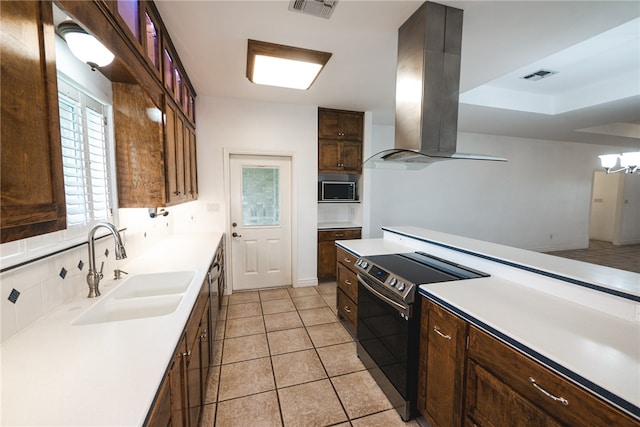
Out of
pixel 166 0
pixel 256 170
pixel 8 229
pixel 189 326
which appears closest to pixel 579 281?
pixel 189 326

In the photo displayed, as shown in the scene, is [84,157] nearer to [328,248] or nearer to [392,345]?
[392,345]

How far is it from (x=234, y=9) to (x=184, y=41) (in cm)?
69

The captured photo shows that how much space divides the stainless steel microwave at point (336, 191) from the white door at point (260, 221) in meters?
0.51

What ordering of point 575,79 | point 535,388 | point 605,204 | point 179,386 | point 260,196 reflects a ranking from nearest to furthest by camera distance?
point 535,388
point 179,386
point 575,79
point 260,196
point 605,204

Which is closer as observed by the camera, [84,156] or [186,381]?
[186,381]

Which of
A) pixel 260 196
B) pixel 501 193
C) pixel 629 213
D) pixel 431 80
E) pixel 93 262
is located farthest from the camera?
pixel 629 213

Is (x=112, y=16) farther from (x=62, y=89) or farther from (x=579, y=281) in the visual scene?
(x=579, y=281)

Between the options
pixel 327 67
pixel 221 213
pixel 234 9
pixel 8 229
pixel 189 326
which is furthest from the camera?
pixel 221 213

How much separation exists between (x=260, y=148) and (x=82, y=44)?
2.55 m

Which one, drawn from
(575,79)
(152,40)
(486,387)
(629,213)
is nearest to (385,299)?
(486,387)

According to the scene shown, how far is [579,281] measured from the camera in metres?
1.32

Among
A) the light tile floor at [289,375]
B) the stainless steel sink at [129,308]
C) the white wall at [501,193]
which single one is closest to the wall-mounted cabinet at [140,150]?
the stainless steel sink at [129,308]

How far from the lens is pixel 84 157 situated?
1584mm

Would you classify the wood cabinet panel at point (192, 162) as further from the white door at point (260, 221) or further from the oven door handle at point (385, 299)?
the oven door handle at point (385, 299)
